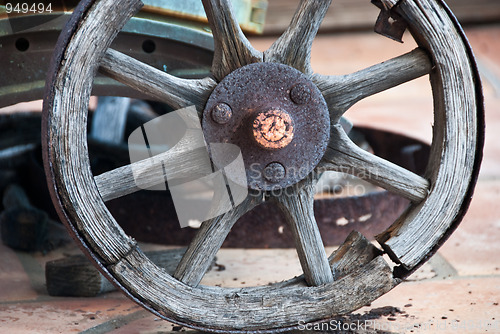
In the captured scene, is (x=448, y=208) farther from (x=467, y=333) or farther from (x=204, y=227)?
(x=204, y=227)

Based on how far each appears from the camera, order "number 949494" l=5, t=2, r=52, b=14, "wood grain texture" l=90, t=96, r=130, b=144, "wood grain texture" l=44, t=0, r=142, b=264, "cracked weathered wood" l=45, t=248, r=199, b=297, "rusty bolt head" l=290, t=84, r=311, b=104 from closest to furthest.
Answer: "wood grain texture" l=44, t=0, r=142, b=264
"rusty bolt head" l=290, t=84, r=311, b=104
"number 949494" l=5, t=2, r=52, b=14
"cracked weathered wood" l=45, t=248, r=199, b=297
"wood grain texture" l=90, t=96, r=130, b=144

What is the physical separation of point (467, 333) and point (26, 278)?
1.10 meters

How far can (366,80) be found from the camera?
140 centimetres

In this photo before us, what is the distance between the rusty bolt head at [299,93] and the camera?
1.33 metres

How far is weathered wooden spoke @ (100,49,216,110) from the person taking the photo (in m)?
1.29

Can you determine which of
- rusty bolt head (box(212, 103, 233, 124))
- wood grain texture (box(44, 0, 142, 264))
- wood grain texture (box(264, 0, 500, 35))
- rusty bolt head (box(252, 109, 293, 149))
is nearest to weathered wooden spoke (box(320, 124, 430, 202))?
rusty bolt head (box(252, 109, 293, 149))

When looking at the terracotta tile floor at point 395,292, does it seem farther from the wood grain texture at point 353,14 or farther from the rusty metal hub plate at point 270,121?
the wood grain texture at point 353,14

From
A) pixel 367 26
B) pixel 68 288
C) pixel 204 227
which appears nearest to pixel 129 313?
pixel 68 288

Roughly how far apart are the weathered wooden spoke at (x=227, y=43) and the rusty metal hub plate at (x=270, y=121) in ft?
0.07

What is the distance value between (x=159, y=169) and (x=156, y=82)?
174mm

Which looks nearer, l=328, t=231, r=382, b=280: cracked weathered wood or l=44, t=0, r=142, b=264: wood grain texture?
l=44, t=0, r=142, b=264: wood grain texture

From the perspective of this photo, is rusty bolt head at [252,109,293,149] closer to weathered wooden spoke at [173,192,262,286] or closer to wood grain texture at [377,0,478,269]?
weathered wooden spoke at [173,192,262,286]

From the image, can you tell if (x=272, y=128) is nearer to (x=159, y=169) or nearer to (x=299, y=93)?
(x=299, y=93)

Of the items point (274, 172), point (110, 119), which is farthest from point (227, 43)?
A: point (110, 119)
